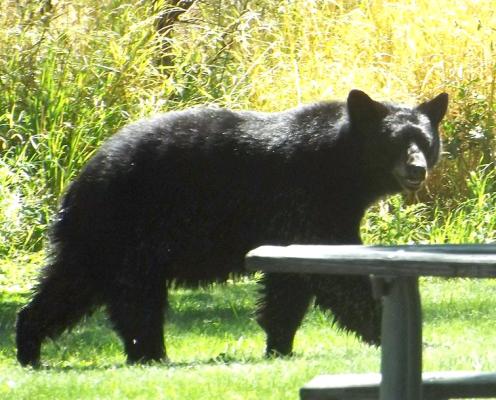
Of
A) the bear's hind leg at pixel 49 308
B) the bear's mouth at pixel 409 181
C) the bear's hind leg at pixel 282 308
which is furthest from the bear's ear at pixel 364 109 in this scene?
the bear's hind leg at pixel 49 308

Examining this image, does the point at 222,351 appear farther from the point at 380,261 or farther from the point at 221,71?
the point at 221,71

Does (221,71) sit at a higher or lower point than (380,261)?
higher

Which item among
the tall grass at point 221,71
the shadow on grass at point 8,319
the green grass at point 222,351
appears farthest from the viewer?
the tall grass at point 221,71

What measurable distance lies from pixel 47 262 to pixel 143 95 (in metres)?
4.83

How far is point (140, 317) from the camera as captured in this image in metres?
8.35

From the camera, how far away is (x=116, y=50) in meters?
13.3

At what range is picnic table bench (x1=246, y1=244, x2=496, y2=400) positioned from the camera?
4250mm

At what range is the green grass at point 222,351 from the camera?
21.2 feet

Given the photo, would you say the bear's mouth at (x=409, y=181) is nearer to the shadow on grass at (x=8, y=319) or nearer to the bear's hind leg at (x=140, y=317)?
the bear's hind leg at (x=140, y=317)

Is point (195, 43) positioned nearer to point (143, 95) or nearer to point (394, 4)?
point (143, 95)

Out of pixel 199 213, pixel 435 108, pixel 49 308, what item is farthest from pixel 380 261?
pixel 435 108

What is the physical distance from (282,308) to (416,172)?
4.39 ft

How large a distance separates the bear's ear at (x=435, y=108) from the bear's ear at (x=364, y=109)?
344 millimetres

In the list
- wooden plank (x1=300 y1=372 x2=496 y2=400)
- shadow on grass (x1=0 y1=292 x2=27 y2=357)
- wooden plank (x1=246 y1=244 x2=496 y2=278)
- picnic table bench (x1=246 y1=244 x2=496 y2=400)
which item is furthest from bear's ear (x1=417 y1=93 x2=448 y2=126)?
wooden plank (x1=246 y1=244 x2=496 y2=278)
